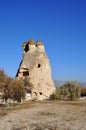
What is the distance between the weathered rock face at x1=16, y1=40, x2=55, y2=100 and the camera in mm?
70188

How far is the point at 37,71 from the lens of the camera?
71.9 metres

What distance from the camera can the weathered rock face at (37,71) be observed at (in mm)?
70188

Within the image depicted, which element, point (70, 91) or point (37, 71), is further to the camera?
point (37, 71)

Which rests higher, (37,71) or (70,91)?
(37,71)

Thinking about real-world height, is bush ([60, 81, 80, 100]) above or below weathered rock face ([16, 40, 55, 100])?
below

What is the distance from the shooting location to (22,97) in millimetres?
58500

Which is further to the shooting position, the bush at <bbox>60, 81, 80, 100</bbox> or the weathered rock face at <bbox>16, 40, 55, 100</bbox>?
the weathered rock face at <bbox>16, 40, 55, 100</bbox>

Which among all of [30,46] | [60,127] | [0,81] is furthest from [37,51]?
[60,127]

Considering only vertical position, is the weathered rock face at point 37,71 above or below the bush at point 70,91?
above

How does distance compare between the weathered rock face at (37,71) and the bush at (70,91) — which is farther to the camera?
the weathered rock face at (37,71)

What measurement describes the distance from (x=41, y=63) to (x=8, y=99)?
1717 cm

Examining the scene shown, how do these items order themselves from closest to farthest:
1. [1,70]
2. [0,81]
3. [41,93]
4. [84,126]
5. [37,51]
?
[84,126], [0,81], [1,70], [41,93], [37,51]

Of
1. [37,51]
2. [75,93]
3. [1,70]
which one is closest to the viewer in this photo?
[1,70]

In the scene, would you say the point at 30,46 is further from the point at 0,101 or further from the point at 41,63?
the point at 0,101
